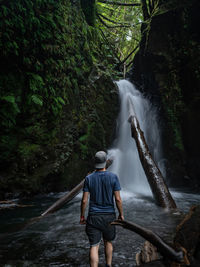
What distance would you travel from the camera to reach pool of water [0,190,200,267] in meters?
2.55

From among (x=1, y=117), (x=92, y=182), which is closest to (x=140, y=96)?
(x=1, y=117)

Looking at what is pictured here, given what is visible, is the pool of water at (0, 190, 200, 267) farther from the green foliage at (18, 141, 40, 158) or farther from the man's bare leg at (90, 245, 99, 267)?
the green foliage at (18, 141, 40, 158)

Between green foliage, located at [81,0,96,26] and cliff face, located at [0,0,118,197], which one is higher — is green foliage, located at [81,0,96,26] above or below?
above

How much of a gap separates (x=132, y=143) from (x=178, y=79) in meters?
4.73

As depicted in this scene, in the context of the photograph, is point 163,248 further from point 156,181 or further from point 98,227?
point 156,181

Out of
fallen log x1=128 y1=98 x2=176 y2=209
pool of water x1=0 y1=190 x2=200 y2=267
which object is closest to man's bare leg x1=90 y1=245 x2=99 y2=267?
pool of water x1=0 y1=190 x2=200 y2=267

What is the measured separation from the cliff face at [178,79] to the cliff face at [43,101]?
4586 millimetres

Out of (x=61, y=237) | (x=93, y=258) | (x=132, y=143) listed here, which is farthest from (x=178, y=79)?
(x=93, y=258)

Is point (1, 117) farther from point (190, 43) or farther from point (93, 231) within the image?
point (190, 43)

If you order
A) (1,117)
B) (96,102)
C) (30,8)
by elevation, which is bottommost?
(1,117)

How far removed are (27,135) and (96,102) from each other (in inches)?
178

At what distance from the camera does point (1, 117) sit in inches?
218

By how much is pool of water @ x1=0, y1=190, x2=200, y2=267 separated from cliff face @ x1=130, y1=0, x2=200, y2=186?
18.6 ft

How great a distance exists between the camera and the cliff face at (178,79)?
9562 mm
